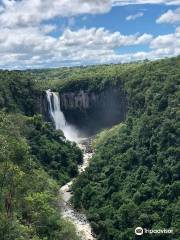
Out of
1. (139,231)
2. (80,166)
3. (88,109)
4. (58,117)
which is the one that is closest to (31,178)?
(139,231)

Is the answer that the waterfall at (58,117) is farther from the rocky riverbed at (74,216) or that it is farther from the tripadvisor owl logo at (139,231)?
the tripadvisor owl logo at (139,231)

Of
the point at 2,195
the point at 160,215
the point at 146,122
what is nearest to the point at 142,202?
the point at 160,215

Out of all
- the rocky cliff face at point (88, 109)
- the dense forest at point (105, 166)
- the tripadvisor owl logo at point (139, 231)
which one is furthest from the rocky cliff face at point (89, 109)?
the tripadvisor owl logo at point (139, 231)

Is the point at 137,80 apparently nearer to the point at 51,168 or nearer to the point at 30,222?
the point at 51,168

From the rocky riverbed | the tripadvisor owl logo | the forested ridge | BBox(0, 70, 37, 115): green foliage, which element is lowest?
the rocky riverbed

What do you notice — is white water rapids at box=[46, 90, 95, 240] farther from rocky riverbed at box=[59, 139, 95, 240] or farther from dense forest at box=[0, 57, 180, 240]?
dense forest at box=[0, 57, 180, 240]

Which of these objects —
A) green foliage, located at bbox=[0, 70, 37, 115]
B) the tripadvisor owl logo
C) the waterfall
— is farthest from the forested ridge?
the waterfall
